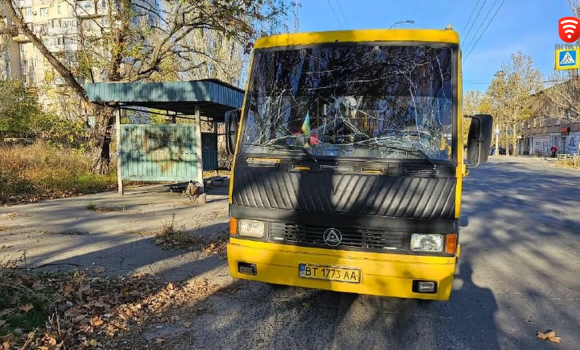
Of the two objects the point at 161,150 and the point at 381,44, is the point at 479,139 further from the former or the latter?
the point at 161,150

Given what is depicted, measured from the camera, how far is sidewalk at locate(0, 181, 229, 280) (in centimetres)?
538

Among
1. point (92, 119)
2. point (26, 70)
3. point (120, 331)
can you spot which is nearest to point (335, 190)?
point (120, 331)

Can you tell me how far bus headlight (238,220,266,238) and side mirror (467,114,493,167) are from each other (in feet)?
6.89

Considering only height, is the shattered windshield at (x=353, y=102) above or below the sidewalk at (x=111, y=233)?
above

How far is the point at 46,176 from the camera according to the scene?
12445 mm

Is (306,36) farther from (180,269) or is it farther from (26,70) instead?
(26,70)

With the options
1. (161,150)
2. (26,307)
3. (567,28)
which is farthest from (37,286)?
(567,28)

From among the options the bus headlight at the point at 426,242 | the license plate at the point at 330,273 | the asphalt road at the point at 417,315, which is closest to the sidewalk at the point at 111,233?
the asphalt road at the point at 417,315

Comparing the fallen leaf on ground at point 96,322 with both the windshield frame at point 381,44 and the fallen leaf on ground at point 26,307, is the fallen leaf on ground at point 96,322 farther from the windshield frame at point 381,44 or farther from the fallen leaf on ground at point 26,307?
the windshield frame at point 381,44

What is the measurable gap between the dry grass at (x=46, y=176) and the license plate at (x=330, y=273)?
9953mm

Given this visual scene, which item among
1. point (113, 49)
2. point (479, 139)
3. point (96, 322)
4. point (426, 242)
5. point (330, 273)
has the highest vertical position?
point (113, 49)

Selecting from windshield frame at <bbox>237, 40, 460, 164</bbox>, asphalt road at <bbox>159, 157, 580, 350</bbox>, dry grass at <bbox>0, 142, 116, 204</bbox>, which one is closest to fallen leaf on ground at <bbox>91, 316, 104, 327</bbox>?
asphalt road at <bbox>159, 157, 580, 350</bbox>

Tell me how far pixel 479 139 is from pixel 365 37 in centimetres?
146

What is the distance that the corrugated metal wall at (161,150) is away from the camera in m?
11.0
